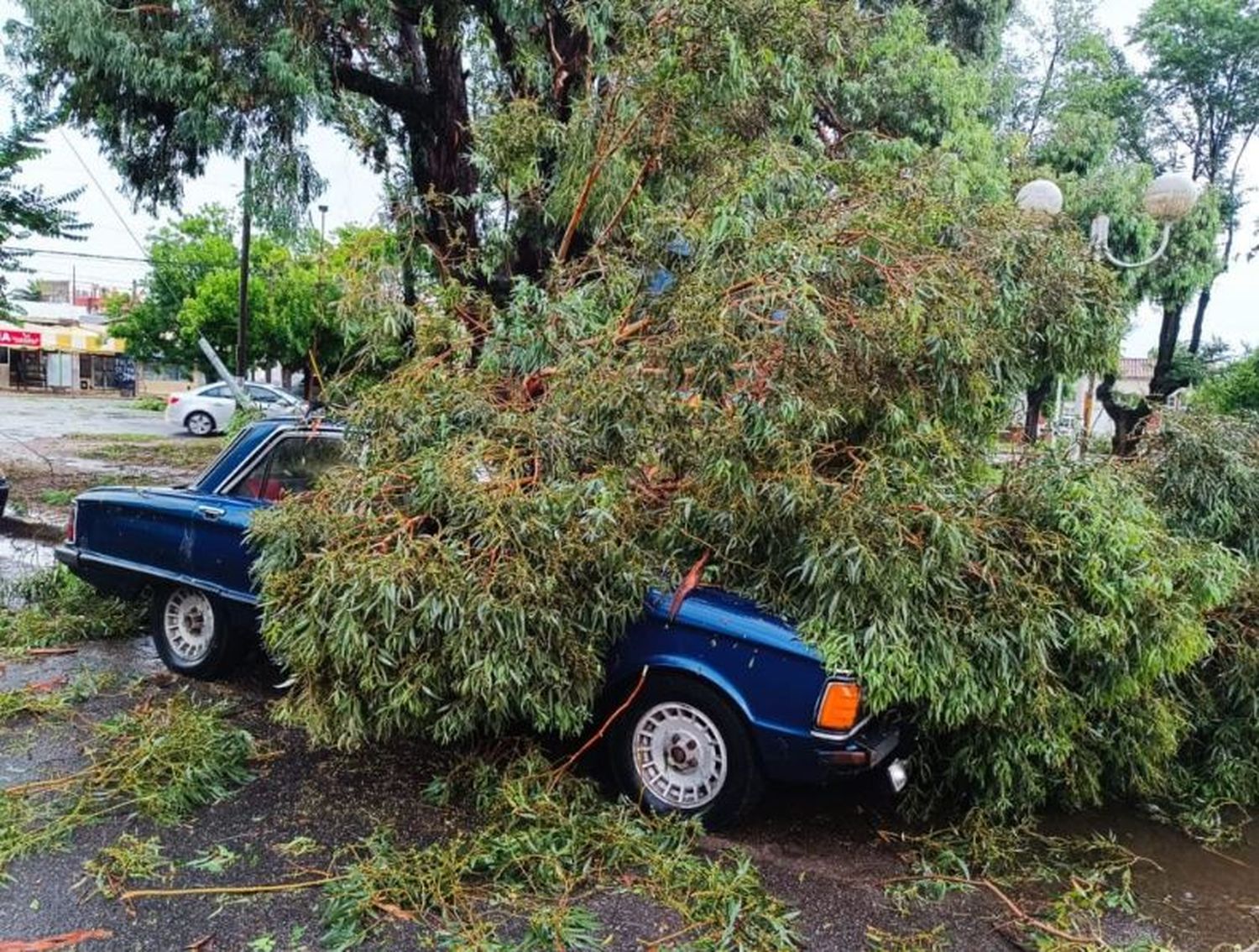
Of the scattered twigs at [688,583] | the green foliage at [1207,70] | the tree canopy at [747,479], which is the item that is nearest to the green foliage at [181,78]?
the tree canopy at [747,479]

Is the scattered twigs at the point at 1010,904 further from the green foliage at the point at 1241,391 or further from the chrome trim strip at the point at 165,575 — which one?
the green foliage at the point at 1241,391

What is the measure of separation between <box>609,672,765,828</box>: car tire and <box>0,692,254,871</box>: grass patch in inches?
68.0

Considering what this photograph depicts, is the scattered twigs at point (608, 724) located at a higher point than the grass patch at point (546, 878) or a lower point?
higher

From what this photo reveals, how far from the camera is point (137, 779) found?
386 cm

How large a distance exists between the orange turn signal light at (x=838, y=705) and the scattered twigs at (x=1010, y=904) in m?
0.64

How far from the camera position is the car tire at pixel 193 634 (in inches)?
203

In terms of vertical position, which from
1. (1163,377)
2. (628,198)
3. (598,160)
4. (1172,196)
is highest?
(1172,196)

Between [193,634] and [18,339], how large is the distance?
143 ft

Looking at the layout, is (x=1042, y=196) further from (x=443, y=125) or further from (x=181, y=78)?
(x=181, y=78)

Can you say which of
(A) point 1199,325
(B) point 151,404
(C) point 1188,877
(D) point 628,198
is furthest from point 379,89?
(B) point 151,404

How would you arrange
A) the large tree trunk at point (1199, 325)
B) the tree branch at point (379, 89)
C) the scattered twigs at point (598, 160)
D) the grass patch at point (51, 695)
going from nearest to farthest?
the grass patch at point (51, 695), the scattered twigs at point (598, 160), the tree branch at point (379, 89), the large tree trunk at point (1199, 325)

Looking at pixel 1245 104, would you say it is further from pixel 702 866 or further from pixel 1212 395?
pixel 702 866

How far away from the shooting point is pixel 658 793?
381 cm

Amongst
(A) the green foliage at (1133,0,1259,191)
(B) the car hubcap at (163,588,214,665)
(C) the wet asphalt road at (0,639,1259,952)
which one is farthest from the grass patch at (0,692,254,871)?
(A) the green foliage at (1133,0,1259,191)
